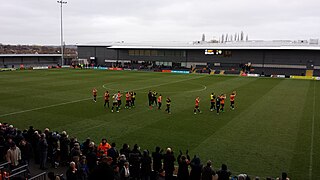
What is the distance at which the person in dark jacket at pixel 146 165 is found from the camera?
10078mm

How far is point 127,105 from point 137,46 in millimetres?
57233

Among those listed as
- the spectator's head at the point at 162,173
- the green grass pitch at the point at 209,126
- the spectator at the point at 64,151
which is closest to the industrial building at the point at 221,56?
the green grass pitch at the point at 209,126

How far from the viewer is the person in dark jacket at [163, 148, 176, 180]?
10.3m

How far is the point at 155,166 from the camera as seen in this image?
1068cm

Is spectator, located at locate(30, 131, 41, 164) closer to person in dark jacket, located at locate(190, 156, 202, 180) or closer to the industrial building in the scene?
person in dark jacket, located at locate(190, 156, 202, 180)

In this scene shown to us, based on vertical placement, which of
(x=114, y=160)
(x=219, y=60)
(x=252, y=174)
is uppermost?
(x=219, y=60)

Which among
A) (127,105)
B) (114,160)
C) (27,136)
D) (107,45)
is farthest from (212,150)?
(107,45)

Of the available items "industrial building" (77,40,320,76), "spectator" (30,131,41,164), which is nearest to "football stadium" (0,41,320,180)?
"spectator" (30,131,41,164)

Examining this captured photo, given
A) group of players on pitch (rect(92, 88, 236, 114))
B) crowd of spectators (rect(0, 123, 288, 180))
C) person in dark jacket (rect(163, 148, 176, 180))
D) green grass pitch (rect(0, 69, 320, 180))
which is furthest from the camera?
group of players on pitch (rect(92, 88, 236, 114))

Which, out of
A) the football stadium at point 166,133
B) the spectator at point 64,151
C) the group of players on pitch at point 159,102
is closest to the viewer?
the football stadium at point 166,133

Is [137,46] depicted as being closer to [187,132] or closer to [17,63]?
[17,63]

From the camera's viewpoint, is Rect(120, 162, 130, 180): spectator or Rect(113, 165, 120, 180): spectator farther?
Rect(120, 162, 130, 180): spectator

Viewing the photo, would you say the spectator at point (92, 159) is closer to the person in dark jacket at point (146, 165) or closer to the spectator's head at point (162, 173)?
the person in dark jacket at point (146, 165)

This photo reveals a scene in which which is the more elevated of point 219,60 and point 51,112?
point 219,60
